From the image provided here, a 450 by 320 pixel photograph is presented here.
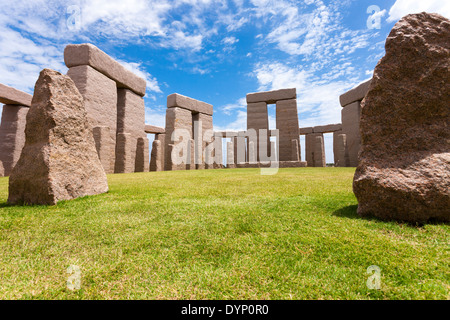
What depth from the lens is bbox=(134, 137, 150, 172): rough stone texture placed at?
38.4 feet

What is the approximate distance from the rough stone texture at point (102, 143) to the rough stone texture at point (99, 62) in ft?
9.66

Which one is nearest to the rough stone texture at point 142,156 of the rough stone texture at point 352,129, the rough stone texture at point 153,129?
the rough stone texture at point 153,129

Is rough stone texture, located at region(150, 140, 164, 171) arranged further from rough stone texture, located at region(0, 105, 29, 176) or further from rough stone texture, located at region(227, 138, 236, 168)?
rough stone texture, located at region(0, 105, 29, 176)

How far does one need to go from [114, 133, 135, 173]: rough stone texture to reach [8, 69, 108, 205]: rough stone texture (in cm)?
710

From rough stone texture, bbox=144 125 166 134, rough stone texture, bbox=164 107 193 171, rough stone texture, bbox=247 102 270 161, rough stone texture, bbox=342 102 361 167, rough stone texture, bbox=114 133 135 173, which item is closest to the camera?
rough stone texture, bbox=114 133 135 173

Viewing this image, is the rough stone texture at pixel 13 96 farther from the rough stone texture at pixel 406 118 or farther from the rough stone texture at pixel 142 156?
the rough stone texture at pixel 406 118

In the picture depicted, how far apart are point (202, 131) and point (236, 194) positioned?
12.7 m

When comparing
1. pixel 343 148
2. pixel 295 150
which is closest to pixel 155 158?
pixel 295 150

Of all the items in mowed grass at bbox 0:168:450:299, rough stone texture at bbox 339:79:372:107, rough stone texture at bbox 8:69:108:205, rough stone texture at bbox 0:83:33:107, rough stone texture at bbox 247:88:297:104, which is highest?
rough stone texture at bbox 247:88:297:104

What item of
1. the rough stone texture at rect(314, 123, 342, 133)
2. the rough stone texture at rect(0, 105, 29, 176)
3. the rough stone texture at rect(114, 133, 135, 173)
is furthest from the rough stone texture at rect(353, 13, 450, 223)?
the rough stone texture at rect(314, 123, 342, 133)

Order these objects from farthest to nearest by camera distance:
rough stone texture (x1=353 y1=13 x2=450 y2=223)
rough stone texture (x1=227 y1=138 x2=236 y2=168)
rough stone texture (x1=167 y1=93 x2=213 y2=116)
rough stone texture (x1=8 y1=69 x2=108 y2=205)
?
1. rough stone texture (x1=227 y1=138 x2=236 y2=168)
2. rough stone texture (x1=167 y1=93 x2=213 y2=116)
3. rough stone texture (x1=8 y1=69 x2=108 y2=205)
4. rough stone texture (x1=353 y1=13 x2=450 y2=223)

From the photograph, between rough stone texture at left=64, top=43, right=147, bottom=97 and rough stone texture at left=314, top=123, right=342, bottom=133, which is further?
rough stone texture at left=314, top=123, right=342, bottom=133
